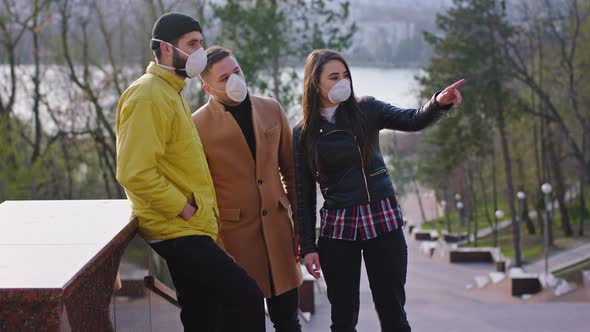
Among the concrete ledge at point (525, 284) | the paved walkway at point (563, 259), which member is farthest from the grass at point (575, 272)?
the concrete ledge at point (525, 284)

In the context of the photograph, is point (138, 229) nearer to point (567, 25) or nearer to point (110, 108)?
point (110, 108)

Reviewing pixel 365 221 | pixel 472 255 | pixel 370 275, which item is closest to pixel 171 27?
pixel 365 221

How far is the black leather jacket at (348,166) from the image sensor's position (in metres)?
3.86

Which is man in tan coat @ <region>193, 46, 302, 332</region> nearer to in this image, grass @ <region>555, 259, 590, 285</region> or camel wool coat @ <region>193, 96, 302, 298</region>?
camel wool coat @ <region>193, 96, 302, 298</region>

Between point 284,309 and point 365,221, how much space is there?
688 millimetres

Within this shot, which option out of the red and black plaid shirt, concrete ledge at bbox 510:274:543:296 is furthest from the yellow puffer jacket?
concrete ledge at bbox 510:274:543:296

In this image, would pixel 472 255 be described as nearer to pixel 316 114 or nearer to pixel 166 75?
pixel 316 114

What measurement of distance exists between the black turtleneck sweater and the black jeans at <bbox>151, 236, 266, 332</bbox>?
717 mm

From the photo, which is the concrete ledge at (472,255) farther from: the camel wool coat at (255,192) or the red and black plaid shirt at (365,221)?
the red and black plaid shirt at (365,221)

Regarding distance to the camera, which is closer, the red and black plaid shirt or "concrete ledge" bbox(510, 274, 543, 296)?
the red and black plaid shirt

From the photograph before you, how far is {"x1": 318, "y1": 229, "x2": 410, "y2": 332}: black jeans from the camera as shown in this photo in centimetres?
384

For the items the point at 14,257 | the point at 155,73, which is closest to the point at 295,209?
the point at 155,73

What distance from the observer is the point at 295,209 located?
414 cm

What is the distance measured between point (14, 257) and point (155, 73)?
111 centimetres
